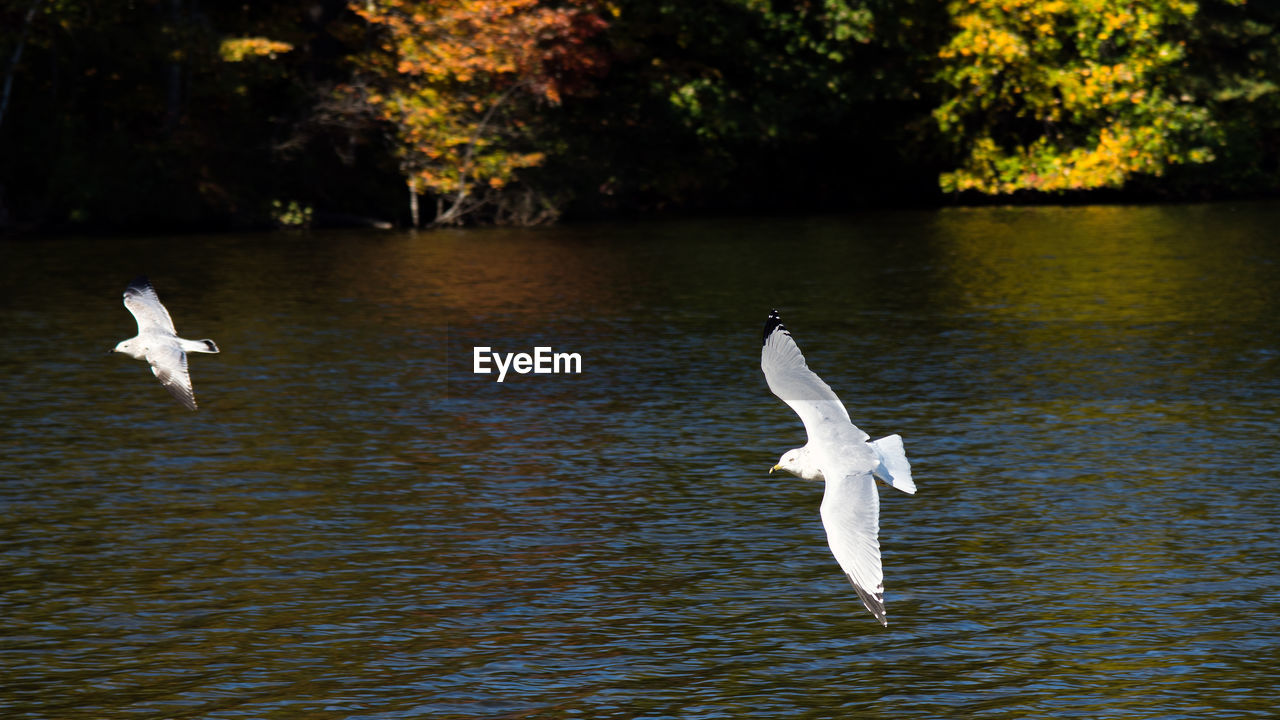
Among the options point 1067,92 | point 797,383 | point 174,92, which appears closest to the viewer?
point 797,383

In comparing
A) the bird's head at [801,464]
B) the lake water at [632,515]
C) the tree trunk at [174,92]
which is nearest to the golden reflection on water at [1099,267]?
the lake water at [632,515]

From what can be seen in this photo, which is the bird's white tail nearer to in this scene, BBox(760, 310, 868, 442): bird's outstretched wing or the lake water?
BBox(760, 310, 868, 442): bird's outstretched wing

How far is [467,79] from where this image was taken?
48406 millimetres

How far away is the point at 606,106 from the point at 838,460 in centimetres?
4606

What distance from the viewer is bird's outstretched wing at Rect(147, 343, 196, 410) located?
14.3m

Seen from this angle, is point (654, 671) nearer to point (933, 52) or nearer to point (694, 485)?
point (694, 485)

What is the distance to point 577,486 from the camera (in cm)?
1550

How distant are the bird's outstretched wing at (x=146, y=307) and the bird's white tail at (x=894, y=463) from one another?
22.9 ft

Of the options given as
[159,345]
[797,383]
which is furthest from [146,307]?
[797,383]

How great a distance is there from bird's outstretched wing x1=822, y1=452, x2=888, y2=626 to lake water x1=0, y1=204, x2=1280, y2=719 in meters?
0.94

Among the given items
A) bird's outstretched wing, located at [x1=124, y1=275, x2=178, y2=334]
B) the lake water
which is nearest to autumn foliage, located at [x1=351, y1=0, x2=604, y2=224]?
the lake water

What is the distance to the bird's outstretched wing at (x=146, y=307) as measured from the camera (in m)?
15.0

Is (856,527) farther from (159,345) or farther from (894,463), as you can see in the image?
(159,345)

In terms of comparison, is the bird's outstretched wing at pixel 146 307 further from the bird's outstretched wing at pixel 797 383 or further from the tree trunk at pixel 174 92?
the tree trunk at pixel 174 92
